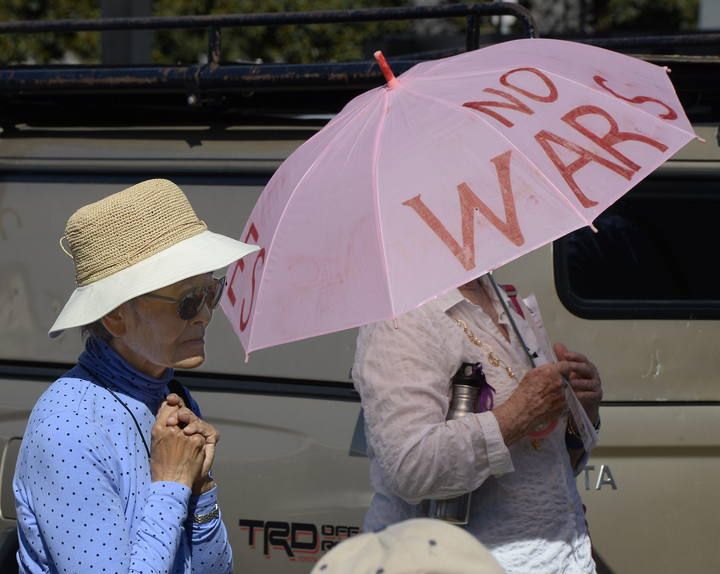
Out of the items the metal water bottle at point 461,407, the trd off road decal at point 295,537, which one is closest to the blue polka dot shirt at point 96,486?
the metal water bottle at point 461,407

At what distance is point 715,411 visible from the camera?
10.6ft

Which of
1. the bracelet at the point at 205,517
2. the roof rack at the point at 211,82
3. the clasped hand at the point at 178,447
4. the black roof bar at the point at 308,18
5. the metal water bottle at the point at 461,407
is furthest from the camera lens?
the roof rack at the point at 211,82

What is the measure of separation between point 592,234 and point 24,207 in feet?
5.80

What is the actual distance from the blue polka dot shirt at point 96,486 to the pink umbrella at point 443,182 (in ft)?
0.97

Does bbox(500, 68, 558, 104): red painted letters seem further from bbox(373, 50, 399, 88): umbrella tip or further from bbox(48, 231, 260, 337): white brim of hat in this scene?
bbox(48, 231, 260, 337): white brim of hat

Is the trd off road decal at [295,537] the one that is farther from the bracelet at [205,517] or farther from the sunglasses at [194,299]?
the sunglasses at [194,299]

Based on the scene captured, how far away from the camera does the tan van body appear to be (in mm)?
A: 3174

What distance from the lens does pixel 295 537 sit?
3.21 metres

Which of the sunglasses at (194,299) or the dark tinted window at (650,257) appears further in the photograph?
the dark tinted window at (650,257)

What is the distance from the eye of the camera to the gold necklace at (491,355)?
95.5 inches

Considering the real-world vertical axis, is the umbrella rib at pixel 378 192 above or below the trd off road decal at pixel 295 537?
above

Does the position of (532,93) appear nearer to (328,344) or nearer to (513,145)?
(513,145)

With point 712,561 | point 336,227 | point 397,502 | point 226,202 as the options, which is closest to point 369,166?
point 336,227

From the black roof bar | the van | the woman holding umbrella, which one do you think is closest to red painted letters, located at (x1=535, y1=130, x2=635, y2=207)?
the woman holding umbrella
